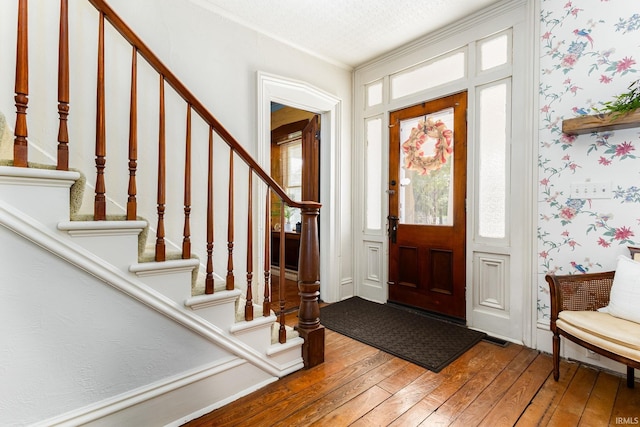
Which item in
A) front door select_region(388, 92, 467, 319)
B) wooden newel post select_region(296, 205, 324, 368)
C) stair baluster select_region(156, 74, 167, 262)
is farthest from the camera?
front door select_region(388, 92, 467, 319)

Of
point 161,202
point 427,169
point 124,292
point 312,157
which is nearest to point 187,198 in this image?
point 161,202

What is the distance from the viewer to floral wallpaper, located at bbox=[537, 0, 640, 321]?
1.96 m

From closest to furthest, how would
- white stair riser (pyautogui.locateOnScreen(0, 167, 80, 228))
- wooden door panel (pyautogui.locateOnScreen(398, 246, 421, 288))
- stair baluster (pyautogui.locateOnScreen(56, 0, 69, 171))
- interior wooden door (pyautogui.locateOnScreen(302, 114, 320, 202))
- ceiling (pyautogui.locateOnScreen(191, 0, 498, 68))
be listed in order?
white stair riser (pyautogui.locateOnScreen(0, 167, 80, 228))
stair baluster (pyautogui.locateOnScreen(56, 0, 69, 171))
ceiling (pyautogui.locateOnScreen(191, 0, 498, 68))
wooden door panel (pyautogui.locateOnScreen(398, 246, 421, 288))
interior wooden door (pyautogui.locateOnScreen(302, 114, 320, 202))

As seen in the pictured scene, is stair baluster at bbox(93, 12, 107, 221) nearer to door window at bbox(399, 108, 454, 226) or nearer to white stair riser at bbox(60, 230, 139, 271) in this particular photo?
white stair riser at bbox(60, 230, 139, 271)

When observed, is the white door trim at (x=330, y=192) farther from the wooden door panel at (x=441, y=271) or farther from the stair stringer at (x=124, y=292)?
the stair stringer at (x=124, y=292)

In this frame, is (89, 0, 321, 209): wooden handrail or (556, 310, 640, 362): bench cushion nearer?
(89, 0, 321, 209): wooden handrail

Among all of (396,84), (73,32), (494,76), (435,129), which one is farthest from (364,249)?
(73,32)

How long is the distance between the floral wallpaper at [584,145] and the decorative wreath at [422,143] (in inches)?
30.6

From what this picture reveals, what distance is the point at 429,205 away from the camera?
120 inches

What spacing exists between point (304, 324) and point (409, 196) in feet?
5.94

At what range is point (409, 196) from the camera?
322cm

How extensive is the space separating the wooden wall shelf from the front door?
82cm

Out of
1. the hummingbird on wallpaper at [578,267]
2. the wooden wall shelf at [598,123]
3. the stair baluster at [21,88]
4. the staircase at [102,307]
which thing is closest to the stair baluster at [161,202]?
the staircase at [102,307]

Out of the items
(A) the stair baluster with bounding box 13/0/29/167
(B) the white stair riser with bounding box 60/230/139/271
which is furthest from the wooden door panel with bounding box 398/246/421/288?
(A) the stair baluster with bounding box 13/0/29/167
